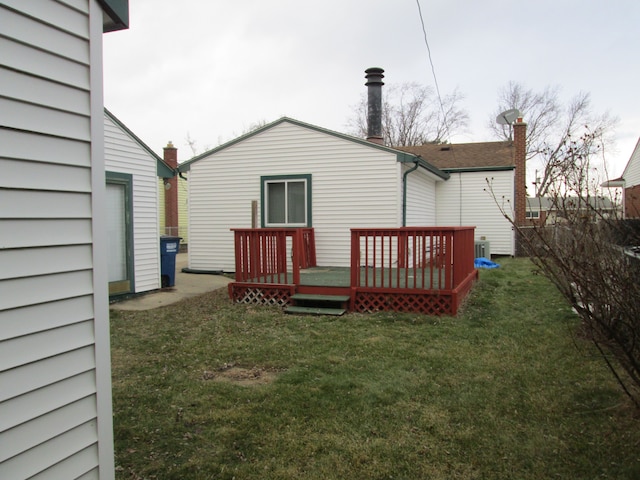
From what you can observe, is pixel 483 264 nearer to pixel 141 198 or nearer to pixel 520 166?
pixel 520 166

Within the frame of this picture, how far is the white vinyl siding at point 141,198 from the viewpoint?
826 cm

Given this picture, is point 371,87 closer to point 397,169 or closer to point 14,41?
point 397,169

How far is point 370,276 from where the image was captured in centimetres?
845

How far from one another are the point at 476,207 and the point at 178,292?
10.6m

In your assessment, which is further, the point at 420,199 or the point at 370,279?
the point at 420,199

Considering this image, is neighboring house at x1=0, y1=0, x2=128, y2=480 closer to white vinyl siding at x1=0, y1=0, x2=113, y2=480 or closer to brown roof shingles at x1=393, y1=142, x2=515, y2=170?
white vinyl siding at x1=0, y1=0, x2=113, y2=480

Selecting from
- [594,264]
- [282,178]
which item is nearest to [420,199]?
[282,178]

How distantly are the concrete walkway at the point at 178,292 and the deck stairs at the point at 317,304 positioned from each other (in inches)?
94.2

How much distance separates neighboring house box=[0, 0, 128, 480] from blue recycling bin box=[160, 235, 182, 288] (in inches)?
301

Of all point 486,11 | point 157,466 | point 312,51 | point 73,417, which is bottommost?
point 157,466

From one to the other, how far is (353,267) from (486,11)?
183 inches

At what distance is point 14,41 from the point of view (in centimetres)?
184

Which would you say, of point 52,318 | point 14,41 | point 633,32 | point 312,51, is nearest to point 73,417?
point 52,318

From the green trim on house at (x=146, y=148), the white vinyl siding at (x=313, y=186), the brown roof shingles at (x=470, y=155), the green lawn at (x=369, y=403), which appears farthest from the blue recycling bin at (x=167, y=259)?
the brown roof shingles at (x=470, y=155)
